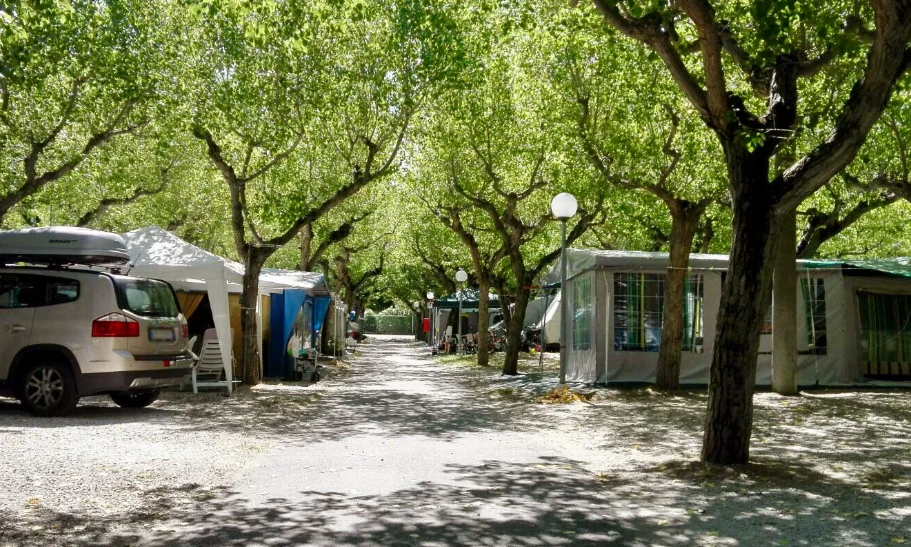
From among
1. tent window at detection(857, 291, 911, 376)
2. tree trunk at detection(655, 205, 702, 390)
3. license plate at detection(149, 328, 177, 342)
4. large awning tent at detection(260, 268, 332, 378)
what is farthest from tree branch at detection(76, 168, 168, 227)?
tent window at detection(857, 291, 911, 376)

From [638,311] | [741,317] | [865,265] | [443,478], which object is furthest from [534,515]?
[865,265]

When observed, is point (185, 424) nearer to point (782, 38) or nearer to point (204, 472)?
point (204, 472)

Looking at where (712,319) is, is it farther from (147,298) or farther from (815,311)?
(147,298)

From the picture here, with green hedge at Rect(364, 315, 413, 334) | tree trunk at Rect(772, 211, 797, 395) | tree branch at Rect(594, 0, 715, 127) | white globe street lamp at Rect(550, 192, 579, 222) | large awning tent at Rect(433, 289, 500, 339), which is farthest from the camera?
green hedge at Rect(364, 315, 413, 334)

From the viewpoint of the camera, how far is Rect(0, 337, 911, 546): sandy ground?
5.59 m

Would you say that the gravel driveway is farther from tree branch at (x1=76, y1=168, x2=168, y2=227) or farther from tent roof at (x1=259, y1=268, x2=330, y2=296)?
tree branch at (x1=76, y1=168, x2=168, y2=227)

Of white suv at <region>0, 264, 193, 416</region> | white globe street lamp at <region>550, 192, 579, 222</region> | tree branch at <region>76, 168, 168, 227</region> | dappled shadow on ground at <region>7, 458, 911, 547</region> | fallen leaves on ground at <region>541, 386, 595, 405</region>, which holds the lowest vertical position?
dappled shadow on ground at <region>7, 458, 911, 547</region>

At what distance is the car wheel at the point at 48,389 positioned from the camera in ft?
36.5

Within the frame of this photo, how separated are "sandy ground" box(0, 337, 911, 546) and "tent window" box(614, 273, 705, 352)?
157 inches

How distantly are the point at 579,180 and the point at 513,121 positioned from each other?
3.96 meters

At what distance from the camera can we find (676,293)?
646 inches

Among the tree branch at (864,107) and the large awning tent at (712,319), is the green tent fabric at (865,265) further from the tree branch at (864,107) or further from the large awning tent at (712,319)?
the tree branch at (864,107)

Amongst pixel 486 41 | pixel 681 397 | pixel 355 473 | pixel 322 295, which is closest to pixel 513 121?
pixel 486 41

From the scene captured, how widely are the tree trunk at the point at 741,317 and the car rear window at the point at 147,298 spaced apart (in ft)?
24.3
